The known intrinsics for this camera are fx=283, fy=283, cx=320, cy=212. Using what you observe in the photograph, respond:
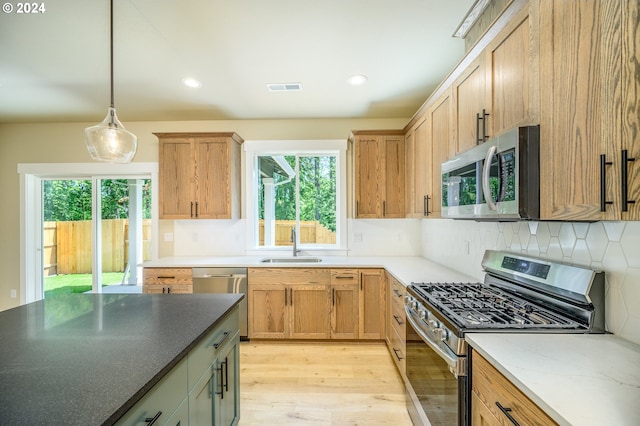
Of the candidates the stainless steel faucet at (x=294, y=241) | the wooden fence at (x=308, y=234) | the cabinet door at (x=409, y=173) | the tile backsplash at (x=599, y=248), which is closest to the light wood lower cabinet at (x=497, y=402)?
the tile backsplash at (x=599, y=248)

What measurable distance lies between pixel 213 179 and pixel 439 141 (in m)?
2.50

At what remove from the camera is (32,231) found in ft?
12.6

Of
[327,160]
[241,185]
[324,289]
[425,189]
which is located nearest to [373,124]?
Result: [327,160]

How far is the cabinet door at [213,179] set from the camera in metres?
3.38

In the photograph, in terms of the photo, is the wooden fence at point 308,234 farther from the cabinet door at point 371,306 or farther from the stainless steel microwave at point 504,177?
the stainless steel microwave at point 504,177

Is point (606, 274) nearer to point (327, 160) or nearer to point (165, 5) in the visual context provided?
point (165, 5)

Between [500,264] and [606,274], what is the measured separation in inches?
24.4

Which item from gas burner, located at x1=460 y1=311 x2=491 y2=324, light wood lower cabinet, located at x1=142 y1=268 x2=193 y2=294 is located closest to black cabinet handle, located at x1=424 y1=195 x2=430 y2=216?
gas burner, located at x1=460 y1=311 x2=491 y2=324

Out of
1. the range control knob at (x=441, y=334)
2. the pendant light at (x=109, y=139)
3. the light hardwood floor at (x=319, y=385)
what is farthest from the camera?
the light hardwood floor at (x=319, y=385)

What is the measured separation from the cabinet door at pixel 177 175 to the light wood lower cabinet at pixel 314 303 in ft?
3.85

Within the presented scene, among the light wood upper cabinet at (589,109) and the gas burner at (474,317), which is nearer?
the light wood upper cabinet at (589,109)

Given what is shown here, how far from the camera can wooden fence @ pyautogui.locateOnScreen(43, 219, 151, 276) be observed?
3.85 meters

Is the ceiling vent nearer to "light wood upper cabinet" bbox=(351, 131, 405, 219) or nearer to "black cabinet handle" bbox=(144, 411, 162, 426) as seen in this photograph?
"light wood upper cabinet" bbox=(351, 131, 405, 219)

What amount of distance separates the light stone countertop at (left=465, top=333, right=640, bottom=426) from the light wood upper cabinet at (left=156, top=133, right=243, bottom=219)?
297cm
